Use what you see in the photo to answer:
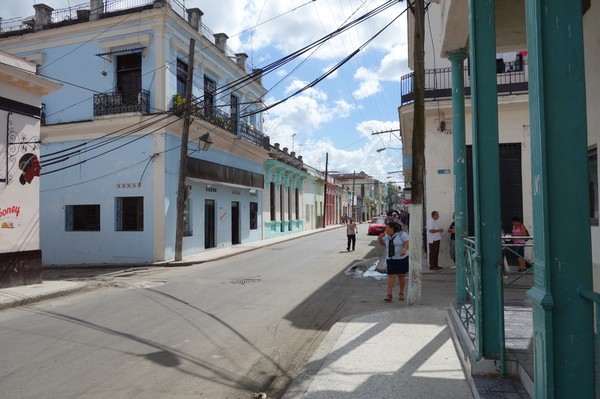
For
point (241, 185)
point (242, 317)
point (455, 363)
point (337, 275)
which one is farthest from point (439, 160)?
point (241, 185)

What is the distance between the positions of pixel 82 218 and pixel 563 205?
18867 mm

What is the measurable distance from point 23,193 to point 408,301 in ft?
30.9

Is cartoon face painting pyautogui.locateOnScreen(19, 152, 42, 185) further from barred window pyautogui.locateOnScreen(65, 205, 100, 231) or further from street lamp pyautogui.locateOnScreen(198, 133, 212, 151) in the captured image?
Answer: street lamp pyautogui.locateOnScreen(198, 133, 212, 151)

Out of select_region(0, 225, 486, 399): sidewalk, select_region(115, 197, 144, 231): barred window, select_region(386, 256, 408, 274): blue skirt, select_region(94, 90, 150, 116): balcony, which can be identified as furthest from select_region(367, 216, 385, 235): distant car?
select_region(0, 225, 486, 399): sidewalk

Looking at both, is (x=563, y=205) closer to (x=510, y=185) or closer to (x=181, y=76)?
(x=510, y=185)

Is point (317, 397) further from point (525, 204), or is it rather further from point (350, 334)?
point (525, 204)

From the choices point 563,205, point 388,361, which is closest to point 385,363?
point 388,361

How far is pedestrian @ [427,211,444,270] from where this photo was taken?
12789 millimetres

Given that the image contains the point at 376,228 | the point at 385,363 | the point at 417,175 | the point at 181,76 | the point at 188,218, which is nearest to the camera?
the point at 385,363

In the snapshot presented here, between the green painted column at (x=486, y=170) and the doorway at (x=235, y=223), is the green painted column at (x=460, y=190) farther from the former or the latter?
the doorway at (x=235, y=223)

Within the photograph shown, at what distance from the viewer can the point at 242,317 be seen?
7.66m

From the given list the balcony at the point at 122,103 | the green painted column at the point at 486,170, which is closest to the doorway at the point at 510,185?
the green painted column at the point at 486,170

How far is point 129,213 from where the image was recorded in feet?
58.4

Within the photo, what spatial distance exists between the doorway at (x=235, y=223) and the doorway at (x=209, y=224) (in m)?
2.57
